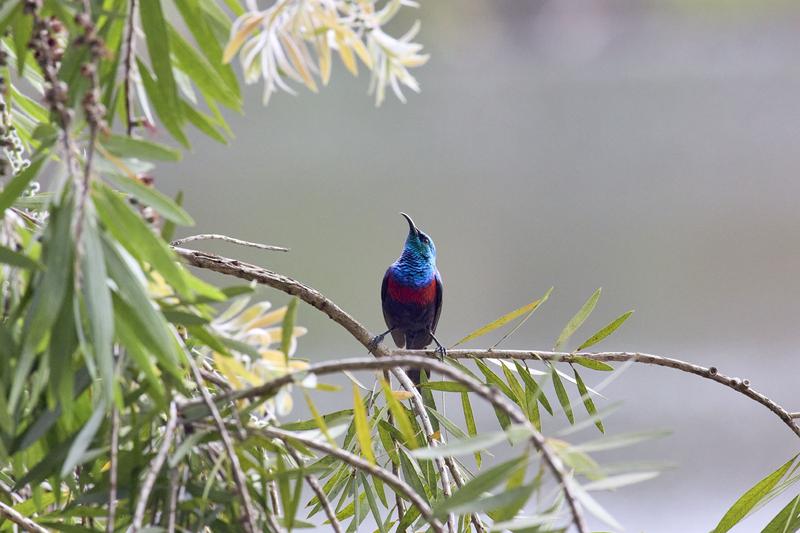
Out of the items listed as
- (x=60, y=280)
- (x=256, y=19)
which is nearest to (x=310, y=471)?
(x=60, y=280)

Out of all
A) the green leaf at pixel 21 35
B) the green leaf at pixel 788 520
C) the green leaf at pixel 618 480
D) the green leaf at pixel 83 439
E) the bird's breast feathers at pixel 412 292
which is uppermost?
the bird's breast feathers at pixel 412 292

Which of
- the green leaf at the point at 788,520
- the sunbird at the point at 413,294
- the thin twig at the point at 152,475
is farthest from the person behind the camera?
the sunbird at the point at 413,294

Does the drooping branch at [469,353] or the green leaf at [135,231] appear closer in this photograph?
the green leaf at [135,231]

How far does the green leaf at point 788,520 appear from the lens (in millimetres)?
799

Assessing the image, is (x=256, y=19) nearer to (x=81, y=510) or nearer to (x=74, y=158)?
(x=74, y=158)

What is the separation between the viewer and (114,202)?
1.57 ft

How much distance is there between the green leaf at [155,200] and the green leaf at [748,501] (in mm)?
626

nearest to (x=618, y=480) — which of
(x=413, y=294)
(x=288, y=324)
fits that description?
(x=288, y=324)

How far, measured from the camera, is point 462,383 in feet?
1.38

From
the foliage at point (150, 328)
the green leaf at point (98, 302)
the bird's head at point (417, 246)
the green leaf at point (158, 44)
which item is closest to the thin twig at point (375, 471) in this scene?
the foliage at point (150, 328)

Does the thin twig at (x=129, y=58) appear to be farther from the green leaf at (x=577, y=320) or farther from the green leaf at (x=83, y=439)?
the green leaf at (x=577, y=320)

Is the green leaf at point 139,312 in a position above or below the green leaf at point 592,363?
below

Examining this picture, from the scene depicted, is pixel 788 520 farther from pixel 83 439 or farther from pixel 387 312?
pixel 387 312

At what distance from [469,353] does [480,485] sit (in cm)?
54
